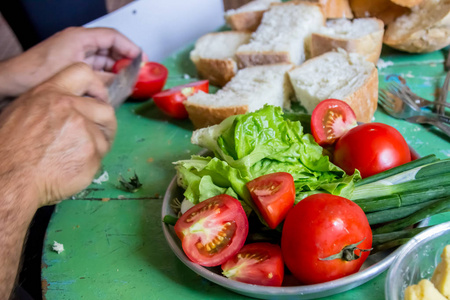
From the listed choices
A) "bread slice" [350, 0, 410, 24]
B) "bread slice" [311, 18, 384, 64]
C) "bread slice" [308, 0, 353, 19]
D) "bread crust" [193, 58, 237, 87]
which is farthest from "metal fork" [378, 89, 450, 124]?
"bread crust" [193, 58, 237, 87]

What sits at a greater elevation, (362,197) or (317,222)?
(317,222)

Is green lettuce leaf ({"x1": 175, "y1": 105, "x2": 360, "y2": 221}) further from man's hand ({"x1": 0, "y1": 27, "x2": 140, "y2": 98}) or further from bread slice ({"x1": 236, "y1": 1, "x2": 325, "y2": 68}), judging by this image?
man's hand ({"x1": 0, "y1": 27, "x2": 140, "y2": 98})

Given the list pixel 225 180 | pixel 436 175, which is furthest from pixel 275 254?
pixel 436 175

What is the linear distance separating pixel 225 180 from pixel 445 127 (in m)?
1.13

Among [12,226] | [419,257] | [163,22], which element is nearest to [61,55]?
[163,22]

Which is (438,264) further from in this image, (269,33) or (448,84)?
(269,33)

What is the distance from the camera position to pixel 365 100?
2.11 m

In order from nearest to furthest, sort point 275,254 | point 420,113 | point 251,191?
point 275,254 → point 251,191 → point 420,113

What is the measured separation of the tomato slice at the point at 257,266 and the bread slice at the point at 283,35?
5.15 ft

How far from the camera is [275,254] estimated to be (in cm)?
124

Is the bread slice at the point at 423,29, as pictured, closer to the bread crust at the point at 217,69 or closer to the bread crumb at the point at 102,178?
the bread crust at the point at 217,69

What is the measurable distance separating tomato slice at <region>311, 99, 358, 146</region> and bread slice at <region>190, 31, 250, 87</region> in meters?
1.13

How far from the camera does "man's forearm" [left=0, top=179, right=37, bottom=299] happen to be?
1330mm

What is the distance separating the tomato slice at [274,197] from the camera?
1.26 meters
